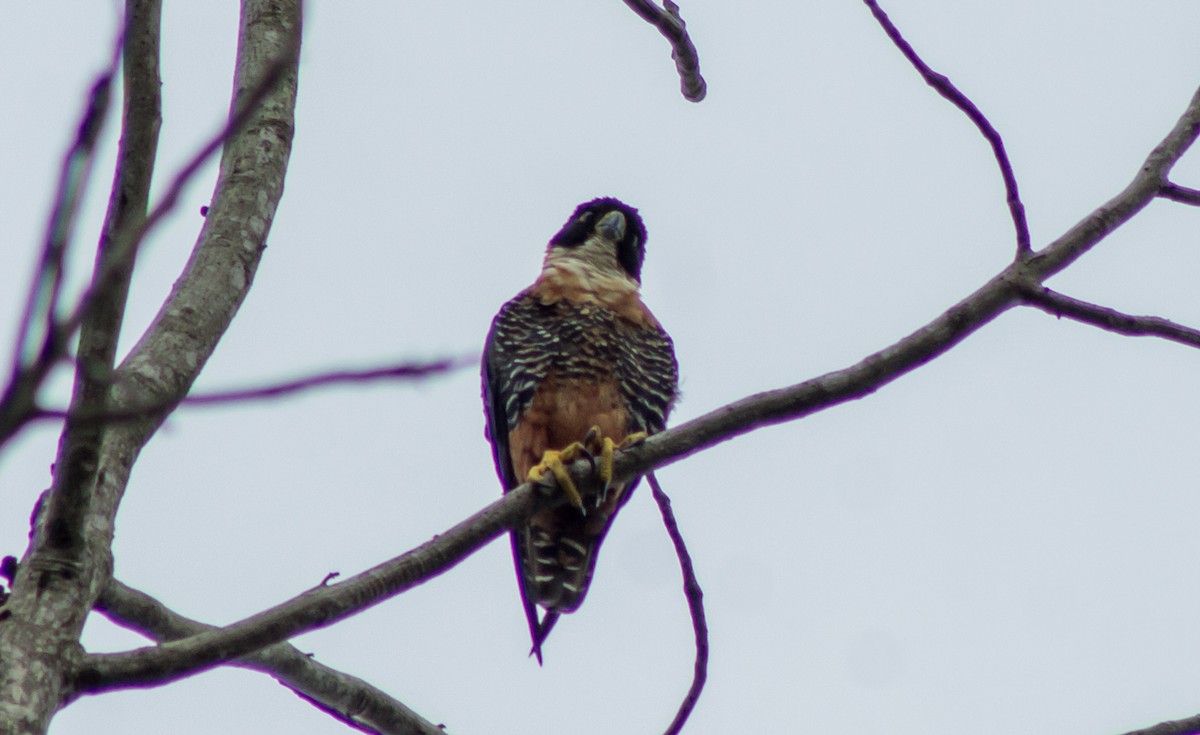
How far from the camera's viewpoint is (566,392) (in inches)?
219

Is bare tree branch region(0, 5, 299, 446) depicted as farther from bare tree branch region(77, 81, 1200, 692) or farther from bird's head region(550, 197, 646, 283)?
bird's head region(550, 197, 646, 283)

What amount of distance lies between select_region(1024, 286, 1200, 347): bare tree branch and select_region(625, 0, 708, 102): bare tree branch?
4.56 feet

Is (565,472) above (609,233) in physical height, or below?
below

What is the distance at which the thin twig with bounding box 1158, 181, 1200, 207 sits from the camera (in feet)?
10.6

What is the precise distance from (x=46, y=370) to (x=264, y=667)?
2577mm

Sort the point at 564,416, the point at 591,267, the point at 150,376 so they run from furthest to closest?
the point at 591,267, the point at 564,416, the point at 150,376

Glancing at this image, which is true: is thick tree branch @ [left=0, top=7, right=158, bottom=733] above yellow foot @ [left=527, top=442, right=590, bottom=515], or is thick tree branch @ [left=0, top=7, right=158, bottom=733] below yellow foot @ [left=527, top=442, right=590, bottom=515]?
below

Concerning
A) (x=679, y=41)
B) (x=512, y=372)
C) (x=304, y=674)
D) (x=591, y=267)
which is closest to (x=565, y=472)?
(x=304, y=674)

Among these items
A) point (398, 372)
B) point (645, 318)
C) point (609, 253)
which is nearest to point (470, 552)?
point (398, 372)

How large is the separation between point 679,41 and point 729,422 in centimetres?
145

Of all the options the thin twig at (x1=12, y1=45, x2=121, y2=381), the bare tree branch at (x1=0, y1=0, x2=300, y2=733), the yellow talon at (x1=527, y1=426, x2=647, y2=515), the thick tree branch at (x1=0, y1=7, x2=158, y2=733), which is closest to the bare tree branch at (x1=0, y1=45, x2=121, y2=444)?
the thin twig at (x1=12, y1=45, x2=121, y2=381)

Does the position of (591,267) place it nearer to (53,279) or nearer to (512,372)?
(512,372)

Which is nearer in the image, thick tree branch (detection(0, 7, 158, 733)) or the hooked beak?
thick tree branch (detection(0, 7, 158, 733))

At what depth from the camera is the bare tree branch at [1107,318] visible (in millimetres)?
3053
